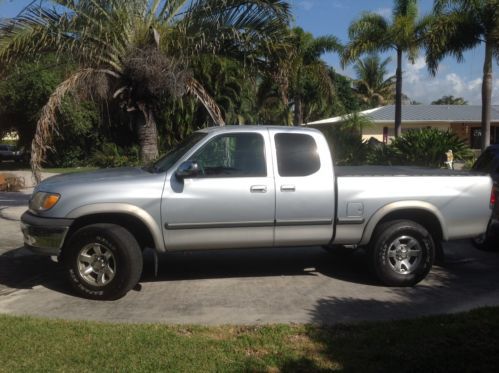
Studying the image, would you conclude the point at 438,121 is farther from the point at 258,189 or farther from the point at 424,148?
the point at 258,189

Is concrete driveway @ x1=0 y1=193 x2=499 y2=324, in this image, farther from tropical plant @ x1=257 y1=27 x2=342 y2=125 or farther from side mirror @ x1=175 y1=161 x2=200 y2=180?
tropical plant @ x1=257 y1=27 x2=342 y2=125

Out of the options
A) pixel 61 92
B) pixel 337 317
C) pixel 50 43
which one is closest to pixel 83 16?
pixel 50 43

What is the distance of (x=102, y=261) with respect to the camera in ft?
20.6

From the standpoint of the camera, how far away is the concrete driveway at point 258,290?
5.82 meters

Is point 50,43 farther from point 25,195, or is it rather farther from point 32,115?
point 32,115

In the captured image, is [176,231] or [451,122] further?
[451,122]

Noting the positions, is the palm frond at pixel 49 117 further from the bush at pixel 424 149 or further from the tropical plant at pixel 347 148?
the tropical plant at pixel 347 148

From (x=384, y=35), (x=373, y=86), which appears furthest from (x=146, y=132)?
(x=373, y=86)

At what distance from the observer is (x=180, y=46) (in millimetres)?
9977

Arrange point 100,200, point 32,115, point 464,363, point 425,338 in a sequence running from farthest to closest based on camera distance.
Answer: point 32,115 < point 100,200 < point 425,338 < point 464,363

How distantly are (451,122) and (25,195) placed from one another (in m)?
28.9

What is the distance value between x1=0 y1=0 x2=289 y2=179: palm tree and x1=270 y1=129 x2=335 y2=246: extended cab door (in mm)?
3458

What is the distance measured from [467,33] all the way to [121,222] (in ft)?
63.0

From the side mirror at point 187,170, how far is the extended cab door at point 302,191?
3.03 feet
